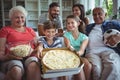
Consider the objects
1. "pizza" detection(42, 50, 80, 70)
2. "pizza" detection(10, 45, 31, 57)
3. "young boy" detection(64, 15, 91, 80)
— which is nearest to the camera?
"pizza" detection(42, 50, 80, 70)

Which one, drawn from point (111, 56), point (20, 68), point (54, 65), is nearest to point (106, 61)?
point (111, 56)

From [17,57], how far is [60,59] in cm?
42

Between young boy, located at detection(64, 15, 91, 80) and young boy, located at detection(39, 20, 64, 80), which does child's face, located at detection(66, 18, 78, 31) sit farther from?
young boy, located at detection(39, 20, 64, 80)

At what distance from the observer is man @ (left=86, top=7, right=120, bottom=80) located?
7.32ft

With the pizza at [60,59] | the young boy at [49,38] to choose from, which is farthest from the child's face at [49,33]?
the pizza at [60,59]

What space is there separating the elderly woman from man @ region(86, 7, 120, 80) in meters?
0.64

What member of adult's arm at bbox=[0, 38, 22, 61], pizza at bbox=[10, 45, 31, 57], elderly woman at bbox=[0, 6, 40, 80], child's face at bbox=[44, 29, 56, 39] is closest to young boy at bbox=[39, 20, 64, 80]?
child's face at bbox=[44, 29, 56, 39]

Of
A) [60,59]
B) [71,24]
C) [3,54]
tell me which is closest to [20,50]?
[3,54]

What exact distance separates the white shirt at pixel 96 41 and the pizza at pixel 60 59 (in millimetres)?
497

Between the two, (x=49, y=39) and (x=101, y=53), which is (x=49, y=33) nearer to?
(x=49, y=39)

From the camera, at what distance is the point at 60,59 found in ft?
6.57

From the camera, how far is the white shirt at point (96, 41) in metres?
2.50

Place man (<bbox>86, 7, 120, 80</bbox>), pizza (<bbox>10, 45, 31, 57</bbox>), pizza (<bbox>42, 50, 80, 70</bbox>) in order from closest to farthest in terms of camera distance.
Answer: pizza (<bbox>42, 50, 80, 70</bbox>) < pizza (<bbox>10, 45, 31, 57</bbox>) < man (<bbox>86, 7, 120, 80</bbox>)

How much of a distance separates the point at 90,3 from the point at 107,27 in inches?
148
